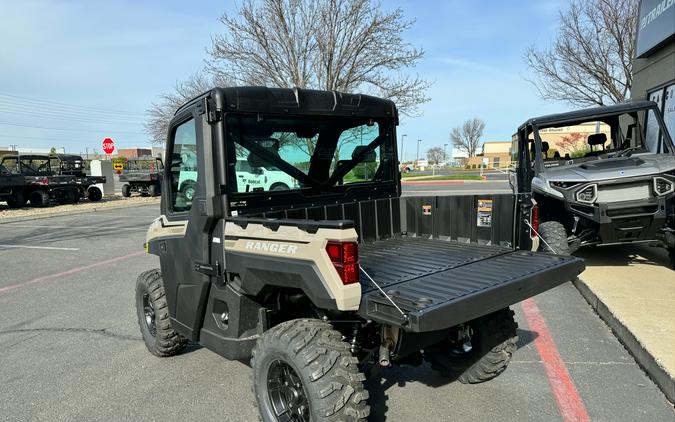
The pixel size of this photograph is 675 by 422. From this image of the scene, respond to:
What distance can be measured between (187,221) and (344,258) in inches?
63.6

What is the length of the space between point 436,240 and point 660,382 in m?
1.97

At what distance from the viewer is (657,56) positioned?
463 inches

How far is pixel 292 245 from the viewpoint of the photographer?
258cm

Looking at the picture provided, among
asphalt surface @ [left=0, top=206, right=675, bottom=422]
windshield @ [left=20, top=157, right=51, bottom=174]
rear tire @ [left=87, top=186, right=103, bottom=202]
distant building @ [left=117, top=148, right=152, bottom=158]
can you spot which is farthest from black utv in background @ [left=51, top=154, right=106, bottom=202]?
distant building @ [left=117, top=148, right=152, bottom=158]

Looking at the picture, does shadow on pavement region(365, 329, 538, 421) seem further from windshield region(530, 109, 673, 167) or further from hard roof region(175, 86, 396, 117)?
windshield region(530, 109, 673, 167)

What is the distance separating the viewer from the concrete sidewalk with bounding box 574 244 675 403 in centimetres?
381

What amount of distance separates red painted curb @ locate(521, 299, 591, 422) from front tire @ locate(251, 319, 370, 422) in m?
1.67

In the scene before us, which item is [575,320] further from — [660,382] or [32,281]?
[32,281]

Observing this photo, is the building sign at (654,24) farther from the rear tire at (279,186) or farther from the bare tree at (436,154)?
the bare tree at (436,154)

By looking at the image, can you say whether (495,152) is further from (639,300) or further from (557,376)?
(557,376)

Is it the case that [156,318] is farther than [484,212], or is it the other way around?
[156,318]

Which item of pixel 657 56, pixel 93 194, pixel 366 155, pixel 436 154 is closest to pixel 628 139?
pixel 366 155

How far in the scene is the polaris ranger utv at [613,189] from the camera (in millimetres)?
6223

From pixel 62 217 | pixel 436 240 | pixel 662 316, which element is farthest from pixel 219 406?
pixel 62 217
